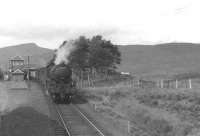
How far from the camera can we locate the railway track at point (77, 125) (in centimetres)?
2065

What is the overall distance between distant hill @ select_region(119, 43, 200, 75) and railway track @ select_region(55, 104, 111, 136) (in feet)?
340

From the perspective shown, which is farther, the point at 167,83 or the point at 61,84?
the point at 167,83

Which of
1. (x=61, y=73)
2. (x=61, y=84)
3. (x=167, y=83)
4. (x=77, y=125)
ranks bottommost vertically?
(x=77, y=125)

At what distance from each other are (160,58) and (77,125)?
142m

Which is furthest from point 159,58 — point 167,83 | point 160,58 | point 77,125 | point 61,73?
point 77,125

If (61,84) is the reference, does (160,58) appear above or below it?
above

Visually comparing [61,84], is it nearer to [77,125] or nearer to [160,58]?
[77,125]

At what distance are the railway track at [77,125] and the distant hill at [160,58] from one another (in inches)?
4080

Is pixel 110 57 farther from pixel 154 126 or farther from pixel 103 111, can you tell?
pixel 154 126

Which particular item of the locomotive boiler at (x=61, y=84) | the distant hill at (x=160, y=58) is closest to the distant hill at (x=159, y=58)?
the distant hill at (x=160, y=58)

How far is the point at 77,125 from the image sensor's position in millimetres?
23406

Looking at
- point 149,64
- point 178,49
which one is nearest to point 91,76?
point 149,64

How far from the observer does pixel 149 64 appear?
15338 centimetres

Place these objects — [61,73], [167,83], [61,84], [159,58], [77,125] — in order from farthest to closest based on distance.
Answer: [159,58] < [167,83] < [61,84] < [61,73] < [77,125]
